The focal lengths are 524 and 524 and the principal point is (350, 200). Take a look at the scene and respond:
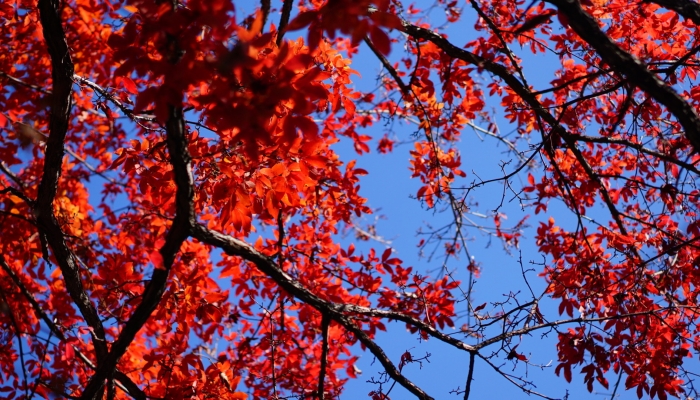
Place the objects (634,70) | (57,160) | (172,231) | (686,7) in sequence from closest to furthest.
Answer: (634,70), (686,7), (172,231), (57,160)

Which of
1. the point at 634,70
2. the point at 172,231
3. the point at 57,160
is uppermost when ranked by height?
the point at 57,160

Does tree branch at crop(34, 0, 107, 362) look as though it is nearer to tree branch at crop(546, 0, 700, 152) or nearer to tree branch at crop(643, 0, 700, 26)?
Result: tree branch at crop(546, 0, 700, 152)

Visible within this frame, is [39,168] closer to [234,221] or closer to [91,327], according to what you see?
[91,327]

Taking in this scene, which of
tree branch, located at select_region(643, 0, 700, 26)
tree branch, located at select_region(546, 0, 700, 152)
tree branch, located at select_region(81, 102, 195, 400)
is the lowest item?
tree branch, located at select_region(81, 102, 195, 400)

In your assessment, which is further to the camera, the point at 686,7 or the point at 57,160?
the point at 57,160

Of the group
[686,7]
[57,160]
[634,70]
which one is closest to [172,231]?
[57,160]

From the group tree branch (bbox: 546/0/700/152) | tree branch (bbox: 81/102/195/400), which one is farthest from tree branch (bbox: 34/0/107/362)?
tree branch (bbox: 546/0/700/152)

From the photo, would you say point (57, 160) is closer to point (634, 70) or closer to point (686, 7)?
point (634, 70)

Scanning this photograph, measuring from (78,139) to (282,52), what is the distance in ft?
22.0

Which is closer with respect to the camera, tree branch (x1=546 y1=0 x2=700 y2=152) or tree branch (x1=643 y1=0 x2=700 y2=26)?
tree branch (x1=546 y1=0 x2=700 y2=152)

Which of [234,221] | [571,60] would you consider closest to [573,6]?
[234,221]

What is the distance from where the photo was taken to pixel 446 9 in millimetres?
5336

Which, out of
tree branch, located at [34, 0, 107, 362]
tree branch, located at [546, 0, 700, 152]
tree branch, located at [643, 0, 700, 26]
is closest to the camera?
tree branch, located at [546, 0, 700, 152]

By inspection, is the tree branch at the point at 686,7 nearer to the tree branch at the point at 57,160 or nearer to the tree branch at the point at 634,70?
the tree branch at the point at 634,70
